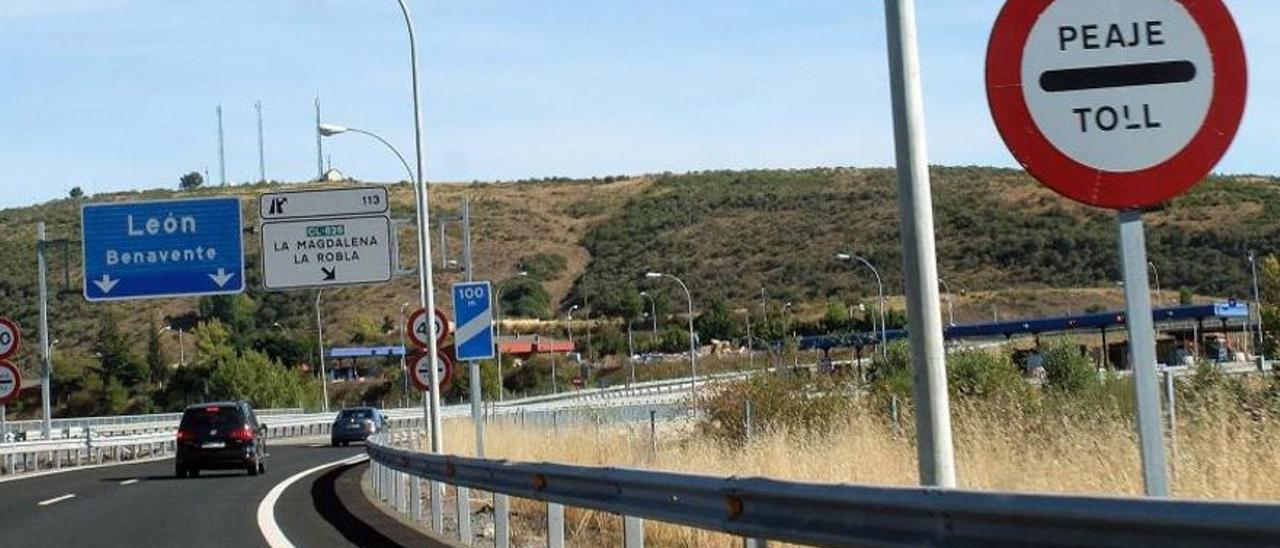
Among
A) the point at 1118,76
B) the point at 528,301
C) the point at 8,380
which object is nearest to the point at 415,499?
the point at 1118,76

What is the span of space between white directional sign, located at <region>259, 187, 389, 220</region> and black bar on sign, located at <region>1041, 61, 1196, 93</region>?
27849 millimetres

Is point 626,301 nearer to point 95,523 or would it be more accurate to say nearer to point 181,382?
point 181,382

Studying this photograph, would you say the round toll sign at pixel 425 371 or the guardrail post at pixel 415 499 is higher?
the round toll sign at pixel 425 371

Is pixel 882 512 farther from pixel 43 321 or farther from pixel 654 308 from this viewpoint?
pixel 654 308

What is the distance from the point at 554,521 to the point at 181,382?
293ft

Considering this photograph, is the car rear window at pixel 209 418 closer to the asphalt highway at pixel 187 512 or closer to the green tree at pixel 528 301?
the asphalt highway at pixel 187 512

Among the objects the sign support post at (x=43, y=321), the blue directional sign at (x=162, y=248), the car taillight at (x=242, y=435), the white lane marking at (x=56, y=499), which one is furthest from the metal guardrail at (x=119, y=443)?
the white lane marking at (x=56, y=499)

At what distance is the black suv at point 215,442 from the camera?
36.0 meters

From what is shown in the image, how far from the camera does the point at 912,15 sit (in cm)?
748

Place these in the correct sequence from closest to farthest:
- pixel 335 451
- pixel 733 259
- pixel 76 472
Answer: pixel 76 472, pixel 335 451, pixel 733 259

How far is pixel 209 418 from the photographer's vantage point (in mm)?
36312

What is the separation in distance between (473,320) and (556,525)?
13.8m

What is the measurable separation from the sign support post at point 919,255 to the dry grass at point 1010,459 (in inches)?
31.9

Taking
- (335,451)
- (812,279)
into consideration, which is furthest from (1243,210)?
(335,451)
